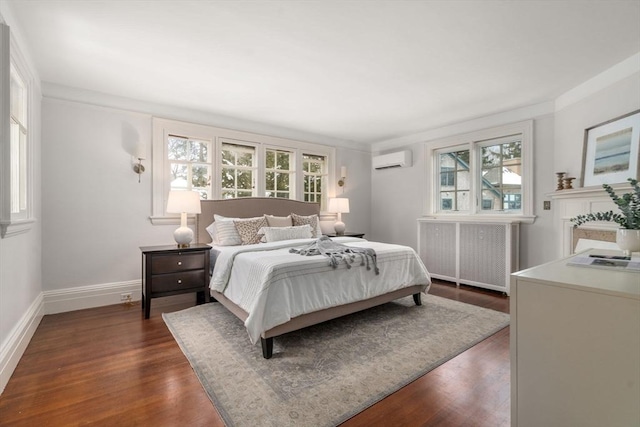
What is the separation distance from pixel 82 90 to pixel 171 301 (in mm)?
2581

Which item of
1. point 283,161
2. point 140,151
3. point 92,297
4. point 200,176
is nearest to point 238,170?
point 200,176

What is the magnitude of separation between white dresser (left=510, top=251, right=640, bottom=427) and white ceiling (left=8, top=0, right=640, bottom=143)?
1880 millimetres

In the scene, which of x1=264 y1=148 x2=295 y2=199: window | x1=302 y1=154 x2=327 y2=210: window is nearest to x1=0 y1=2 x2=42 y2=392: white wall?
x1=264 y1=148 x2=295 y2=199: window

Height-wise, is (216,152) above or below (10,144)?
above

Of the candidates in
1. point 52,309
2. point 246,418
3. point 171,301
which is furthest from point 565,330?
point 52,309

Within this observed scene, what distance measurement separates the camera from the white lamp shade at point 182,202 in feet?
11.2

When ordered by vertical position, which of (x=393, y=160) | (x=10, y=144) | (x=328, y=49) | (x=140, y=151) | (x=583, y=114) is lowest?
(x=10, y=144)

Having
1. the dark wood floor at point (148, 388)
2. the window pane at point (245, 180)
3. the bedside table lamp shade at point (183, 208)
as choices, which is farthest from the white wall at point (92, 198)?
the window pane at point (245, 180)

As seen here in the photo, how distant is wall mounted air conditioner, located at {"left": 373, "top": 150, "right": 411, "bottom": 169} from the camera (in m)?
5.25

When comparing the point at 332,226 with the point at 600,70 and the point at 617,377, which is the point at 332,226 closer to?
the point at 600,70

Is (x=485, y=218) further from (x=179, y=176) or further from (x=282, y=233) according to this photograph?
(x=179, y=176)

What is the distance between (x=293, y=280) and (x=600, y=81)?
11.8ft

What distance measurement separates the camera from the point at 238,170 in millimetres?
4449

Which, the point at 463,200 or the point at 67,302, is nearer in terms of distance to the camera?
the point at 67,302
